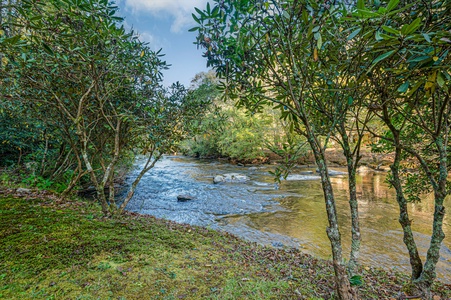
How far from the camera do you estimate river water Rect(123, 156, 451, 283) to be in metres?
5.58

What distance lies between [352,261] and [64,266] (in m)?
3.47

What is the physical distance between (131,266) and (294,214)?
6897 millimetres

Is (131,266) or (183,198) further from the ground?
(131,266)

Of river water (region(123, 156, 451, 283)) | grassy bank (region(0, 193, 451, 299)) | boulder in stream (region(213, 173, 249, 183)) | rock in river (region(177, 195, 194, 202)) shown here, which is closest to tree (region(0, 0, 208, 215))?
grassy bank (region(0, 193, 451, 299))

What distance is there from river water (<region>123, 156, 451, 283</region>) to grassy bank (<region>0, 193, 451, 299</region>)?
6.23 feet

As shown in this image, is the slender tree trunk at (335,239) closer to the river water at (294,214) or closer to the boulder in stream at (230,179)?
the river water at (294,214)

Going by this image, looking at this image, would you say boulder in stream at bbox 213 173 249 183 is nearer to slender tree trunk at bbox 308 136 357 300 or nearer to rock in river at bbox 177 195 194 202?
rock in river at bbox 177 195 194 202

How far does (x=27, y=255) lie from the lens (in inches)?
95.0

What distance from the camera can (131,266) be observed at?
8.58ft

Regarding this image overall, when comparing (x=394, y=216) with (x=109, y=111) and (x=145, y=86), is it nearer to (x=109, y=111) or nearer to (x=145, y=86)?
(x=145, y=86)

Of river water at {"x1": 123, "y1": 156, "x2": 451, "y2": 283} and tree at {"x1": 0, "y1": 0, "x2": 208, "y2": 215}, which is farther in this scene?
river water at {"x1": 123, "y1": 156, "x2": 451, "y2": 283}

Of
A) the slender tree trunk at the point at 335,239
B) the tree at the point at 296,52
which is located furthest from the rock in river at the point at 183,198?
the slender tree trunk at the point at 335,239

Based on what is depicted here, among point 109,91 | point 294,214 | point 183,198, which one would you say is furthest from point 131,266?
point 183,198

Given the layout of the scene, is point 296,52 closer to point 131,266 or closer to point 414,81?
A: point 414,81
